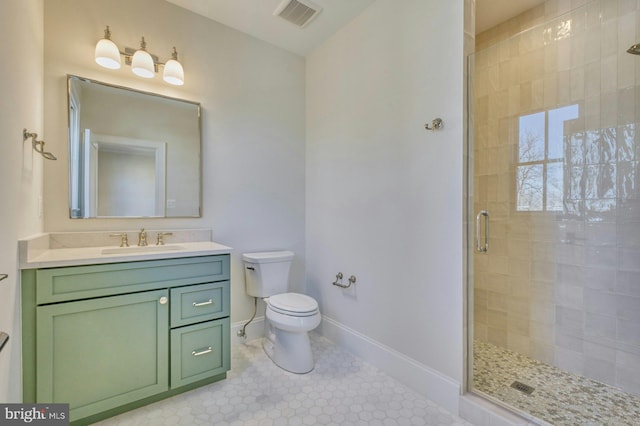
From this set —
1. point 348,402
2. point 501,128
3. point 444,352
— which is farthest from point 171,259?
point 501,128

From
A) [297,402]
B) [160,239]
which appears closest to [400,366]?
[297,402]

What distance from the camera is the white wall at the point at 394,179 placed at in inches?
65.2

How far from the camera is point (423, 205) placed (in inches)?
70.9

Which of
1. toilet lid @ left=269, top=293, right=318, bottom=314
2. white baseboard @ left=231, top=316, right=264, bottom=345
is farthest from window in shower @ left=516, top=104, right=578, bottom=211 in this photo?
white baseboard @ left=231, top=316, right=264, bottom=345

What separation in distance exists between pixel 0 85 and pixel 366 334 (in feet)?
7.63

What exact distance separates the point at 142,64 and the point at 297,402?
2333 mm

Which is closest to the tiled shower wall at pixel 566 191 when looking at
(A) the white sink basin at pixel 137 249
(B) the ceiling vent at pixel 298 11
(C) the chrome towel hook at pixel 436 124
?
(C) the chrome towel hook at pixel 436 124

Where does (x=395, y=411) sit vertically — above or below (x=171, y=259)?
below

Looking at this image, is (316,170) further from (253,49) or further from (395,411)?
(395,411)

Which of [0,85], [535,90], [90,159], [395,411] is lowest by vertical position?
[395,411]

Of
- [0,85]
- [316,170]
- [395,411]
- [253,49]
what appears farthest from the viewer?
[316,170]

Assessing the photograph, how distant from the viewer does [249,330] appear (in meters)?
2.48

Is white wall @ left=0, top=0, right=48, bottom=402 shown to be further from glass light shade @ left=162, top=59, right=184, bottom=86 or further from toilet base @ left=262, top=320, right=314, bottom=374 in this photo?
toilet base @ left=262, top=320, right=314, bottom=374

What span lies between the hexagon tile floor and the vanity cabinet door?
0.53 ft
